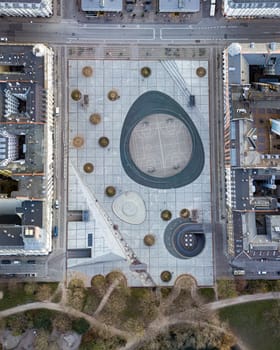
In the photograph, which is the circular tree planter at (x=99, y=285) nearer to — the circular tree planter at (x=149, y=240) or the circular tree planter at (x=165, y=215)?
the circular tree planter at (x=149, y=240)

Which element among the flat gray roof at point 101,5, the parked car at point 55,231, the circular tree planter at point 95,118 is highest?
the flat gray roof at point 101,5

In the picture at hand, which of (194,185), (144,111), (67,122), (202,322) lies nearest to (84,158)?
(67,122)

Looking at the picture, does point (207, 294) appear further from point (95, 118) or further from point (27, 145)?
point (27, 145)

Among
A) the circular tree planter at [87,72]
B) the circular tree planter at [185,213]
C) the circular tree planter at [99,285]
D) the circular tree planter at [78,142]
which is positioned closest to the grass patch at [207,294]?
the circular tree planter at [185,213]

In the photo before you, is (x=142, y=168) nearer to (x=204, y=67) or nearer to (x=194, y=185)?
(x=194, y=185)

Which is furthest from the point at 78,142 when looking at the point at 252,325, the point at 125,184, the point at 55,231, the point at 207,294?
the point at 252,325
